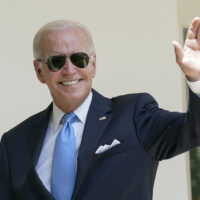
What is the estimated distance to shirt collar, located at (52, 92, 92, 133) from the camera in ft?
6.63

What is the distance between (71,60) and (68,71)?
0.05 metres

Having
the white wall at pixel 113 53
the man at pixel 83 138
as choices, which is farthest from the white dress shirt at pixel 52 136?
the white wall at pixel 113 53

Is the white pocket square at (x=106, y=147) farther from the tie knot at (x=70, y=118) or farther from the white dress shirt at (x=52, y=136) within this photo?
the tie knot at (x=70, y=118)

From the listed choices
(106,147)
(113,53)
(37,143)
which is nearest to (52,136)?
(37,143)

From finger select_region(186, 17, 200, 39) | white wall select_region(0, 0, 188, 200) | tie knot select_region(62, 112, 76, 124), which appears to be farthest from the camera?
white wall select_region(0, 0, 188, 200)

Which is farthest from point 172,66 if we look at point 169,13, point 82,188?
point 82,188

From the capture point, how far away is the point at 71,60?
1.97 metres

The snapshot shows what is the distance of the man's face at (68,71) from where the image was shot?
198 cm

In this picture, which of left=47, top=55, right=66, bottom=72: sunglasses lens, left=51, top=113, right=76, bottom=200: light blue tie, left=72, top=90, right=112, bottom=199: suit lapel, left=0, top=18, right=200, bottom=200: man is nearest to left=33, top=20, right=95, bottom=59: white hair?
left=0, top=18, right=200, bottom=200: man

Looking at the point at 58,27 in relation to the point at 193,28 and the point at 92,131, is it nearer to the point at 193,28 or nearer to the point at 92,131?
the point at 92,131

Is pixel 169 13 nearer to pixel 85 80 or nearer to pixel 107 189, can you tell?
pixel 85 80

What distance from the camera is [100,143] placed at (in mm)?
1898

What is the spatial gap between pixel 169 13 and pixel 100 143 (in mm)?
2075

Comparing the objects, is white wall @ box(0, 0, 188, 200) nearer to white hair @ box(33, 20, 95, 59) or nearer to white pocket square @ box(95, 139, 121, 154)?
white hair @ box(33, 20, 95, 59)
